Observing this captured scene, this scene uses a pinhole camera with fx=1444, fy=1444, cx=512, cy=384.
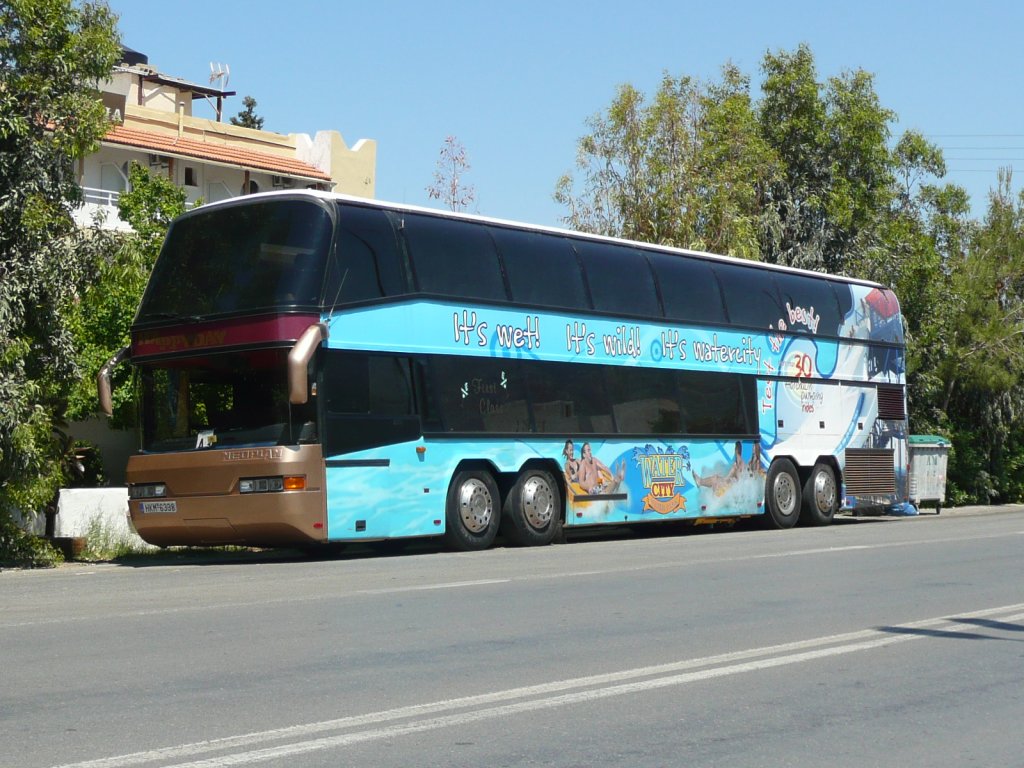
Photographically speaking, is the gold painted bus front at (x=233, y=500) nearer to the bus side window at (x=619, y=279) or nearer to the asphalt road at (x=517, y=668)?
the asphalt road at (x=517, y=668)

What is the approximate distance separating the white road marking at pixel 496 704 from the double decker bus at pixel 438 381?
7.60 metres

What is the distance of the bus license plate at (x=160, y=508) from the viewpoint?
16.3 m

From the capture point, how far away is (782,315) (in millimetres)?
24453

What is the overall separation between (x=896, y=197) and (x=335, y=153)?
65.8 feet

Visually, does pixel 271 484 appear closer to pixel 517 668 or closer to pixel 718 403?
pixel 517 668

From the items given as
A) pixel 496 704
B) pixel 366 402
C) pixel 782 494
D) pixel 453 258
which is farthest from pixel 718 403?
pixel 496 704

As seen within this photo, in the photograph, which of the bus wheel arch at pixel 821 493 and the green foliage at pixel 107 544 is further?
the bus wheel arch at pixel 821 493

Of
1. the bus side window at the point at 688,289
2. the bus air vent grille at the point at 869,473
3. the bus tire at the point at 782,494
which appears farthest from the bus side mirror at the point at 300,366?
the bus air vent grille at the point at 869,473

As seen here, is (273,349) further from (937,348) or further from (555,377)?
(937,348)

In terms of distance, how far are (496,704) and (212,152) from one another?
41.3m

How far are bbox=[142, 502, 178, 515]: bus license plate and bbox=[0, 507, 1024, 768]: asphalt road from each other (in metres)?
1.93

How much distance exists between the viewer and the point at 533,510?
19000mm

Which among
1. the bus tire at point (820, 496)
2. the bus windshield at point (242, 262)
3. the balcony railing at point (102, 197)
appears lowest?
the bus tire at point (820, 496)

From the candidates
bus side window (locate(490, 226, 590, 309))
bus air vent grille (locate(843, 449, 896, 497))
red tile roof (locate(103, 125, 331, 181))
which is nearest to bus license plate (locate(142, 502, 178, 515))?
bus side window (locate(490, 226, 590, 309))
